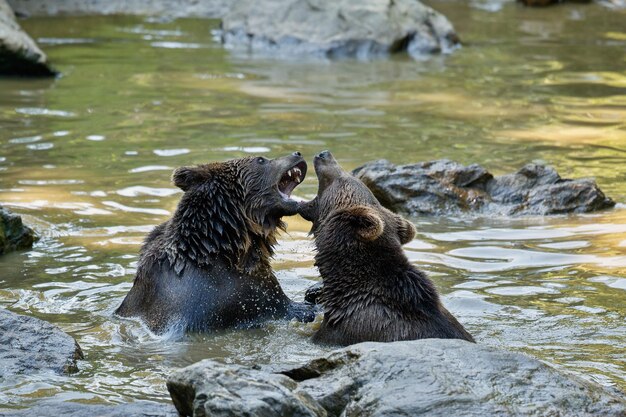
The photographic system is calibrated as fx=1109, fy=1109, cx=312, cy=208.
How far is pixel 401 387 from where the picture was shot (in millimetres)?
6172

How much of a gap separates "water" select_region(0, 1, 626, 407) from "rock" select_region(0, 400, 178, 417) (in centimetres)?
33

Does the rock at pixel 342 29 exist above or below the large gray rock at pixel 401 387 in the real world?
above

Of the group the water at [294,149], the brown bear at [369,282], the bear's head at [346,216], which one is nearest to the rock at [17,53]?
the water at [294,149]

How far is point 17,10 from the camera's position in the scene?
2691 cm

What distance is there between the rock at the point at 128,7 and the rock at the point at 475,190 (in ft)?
51.7

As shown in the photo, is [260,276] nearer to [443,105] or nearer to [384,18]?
[443,105]

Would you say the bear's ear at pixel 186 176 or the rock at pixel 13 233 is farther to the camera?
the rock at pixel 13 233

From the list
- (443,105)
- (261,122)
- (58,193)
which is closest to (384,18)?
(443,105)

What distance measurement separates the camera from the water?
8.48 m

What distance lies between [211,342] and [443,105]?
1010cm

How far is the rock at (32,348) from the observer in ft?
24.1

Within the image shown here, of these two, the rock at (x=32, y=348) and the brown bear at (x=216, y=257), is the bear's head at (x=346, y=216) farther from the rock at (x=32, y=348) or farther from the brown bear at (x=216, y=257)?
the rock at (x=32, y=348)

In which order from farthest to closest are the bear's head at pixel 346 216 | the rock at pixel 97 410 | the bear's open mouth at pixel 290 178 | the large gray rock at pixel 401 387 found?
the bear's open mouth at pixel 290 178, the bear's head at pixel 346 216, the rock at pixel 97 410, the large gray rock at pixel 401 387

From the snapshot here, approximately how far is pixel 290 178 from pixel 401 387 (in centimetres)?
382
